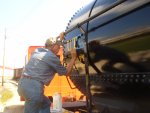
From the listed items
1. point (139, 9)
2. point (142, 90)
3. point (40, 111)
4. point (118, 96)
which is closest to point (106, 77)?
point (118, 96)

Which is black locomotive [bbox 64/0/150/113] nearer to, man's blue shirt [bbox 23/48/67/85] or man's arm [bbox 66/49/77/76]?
man's arm [bbox 66/49/77/76]

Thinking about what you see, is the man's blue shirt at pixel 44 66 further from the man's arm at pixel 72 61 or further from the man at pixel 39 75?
the man's arm at pixel 72 61

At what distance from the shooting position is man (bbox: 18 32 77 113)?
16.0ft

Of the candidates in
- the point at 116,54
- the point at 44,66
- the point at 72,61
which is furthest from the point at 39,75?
the point at 116,54

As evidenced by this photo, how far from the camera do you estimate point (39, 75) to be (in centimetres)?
496

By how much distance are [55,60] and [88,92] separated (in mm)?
1284

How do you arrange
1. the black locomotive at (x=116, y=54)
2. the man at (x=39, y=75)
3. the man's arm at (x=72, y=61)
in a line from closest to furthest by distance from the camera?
the black locomotive at (x=116, y=54) → the man's arm at (x=72, y=61) → the man at (x=39, y=75)

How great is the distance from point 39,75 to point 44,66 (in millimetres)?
164

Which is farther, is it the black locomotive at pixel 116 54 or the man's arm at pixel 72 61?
the man's arm at pixel 72 61

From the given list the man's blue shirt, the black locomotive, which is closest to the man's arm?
the black locomotive

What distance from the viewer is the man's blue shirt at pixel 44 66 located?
4879 millimetres

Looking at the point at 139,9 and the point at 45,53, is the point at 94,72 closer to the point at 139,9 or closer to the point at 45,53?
the point at 139,9

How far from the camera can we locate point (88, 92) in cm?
373

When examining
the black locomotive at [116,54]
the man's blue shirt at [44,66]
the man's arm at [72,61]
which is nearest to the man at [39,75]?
the man's blue shirt at [44,66]
